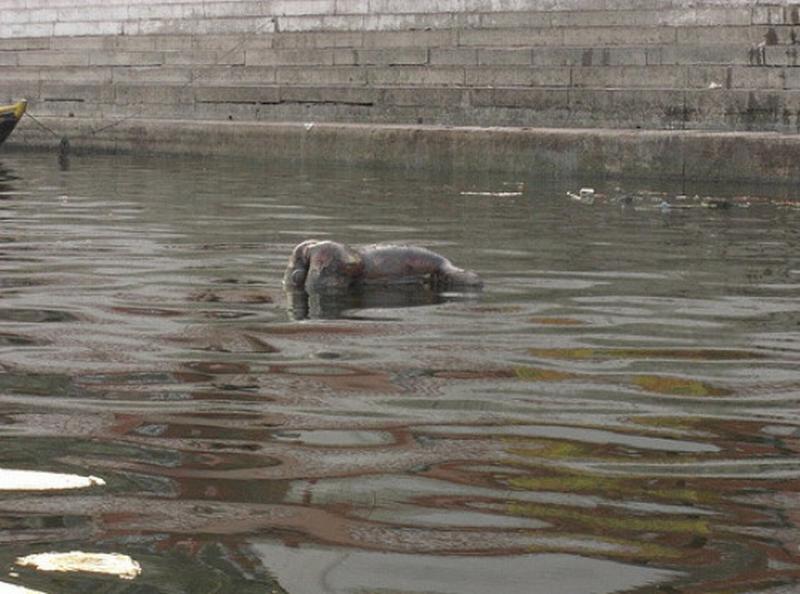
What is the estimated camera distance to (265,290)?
721 centimetres

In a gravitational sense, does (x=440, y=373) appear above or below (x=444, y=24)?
below

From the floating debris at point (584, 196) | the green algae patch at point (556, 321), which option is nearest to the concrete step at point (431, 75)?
the floating debris at point (584, 196)

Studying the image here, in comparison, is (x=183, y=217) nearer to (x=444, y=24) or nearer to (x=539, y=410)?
(x=539, y=410)

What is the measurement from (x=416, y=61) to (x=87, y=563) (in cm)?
1656

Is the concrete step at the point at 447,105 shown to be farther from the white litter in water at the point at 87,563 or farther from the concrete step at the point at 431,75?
the white litter in water at the point at 87,563

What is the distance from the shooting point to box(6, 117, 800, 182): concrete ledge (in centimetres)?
1482

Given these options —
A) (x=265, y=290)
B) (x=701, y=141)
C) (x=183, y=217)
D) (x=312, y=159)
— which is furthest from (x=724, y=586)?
(x=312, y=159)

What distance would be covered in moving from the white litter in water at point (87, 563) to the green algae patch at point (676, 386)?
6.96 ft

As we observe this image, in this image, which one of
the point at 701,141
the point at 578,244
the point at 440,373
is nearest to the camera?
the point at 440,373

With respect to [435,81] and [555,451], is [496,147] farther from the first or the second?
[555,451]

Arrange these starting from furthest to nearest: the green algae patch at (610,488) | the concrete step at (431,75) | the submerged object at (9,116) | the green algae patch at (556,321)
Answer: the submerged object at (9,116), the concrete step at (431,75), the green algae patch at (556,321), the green algae patch at (610,488)

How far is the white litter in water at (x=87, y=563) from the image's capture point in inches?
119

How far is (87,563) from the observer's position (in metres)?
3.07

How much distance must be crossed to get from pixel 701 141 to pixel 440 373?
34.0 feet
